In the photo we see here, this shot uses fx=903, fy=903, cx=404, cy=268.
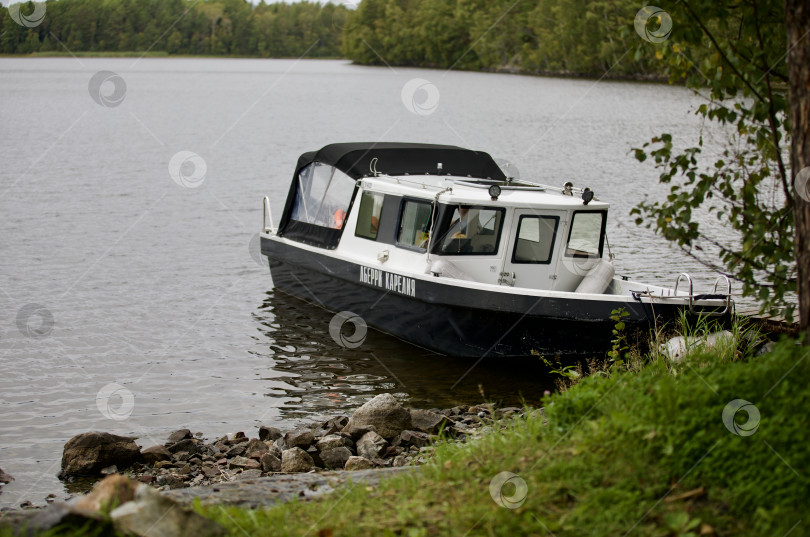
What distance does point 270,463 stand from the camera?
9.97 metres

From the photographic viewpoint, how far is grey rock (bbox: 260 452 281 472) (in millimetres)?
9930

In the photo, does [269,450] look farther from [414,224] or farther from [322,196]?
[322,196]

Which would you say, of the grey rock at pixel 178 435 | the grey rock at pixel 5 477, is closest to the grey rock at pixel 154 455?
the grey rock at pixel 178 435

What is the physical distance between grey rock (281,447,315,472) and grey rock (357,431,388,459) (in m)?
0.63

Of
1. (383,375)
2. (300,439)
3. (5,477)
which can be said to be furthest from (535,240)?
(5,477)

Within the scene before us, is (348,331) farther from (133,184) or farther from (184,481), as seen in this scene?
(133,184)

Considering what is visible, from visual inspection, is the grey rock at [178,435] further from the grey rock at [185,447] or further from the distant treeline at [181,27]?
the distant treeline at [181,27]

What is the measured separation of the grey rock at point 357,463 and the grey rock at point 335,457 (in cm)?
20

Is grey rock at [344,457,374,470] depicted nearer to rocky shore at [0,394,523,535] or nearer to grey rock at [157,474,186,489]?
rocky shore at [0,394,523,535]

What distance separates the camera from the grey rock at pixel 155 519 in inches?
202

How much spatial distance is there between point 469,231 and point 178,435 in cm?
531

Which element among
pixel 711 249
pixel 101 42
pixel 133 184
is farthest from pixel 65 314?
pixel 101 42

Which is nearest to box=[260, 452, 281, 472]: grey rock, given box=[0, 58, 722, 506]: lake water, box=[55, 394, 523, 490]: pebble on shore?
box=[55, 394, 523, 490]: pebble on shore

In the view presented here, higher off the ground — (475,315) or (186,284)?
(475,315)
